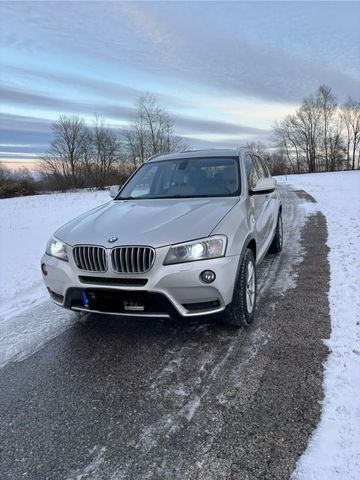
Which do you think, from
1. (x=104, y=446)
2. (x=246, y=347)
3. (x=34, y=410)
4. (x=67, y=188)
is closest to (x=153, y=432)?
(x=104, y=446)

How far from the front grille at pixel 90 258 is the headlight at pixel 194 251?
1.89ft

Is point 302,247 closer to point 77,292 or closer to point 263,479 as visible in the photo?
point 77,292

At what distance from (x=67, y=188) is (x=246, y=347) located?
53881mm

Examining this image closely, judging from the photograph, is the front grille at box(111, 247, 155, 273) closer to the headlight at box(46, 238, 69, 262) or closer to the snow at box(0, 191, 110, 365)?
the headlight at box(46, 238, 69, 262)

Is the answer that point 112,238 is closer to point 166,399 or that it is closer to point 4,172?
point 166,399

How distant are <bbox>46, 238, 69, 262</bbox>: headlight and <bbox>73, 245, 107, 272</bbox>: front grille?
0.55ft

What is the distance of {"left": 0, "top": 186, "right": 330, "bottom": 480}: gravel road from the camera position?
2074 mm

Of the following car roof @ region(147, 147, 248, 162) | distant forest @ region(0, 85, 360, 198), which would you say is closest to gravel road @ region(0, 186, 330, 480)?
car roof @ region(147, 147, 248, 162)

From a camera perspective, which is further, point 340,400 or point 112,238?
point 112,238

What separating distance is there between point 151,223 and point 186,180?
1412mm

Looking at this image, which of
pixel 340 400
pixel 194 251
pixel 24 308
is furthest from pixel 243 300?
pixel 24 308

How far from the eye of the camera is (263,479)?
1900 millimetres

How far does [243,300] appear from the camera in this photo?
342 centimetres

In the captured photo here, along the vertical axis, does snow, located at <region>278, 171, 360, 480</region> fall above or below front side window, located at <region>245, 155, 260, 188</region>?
below
